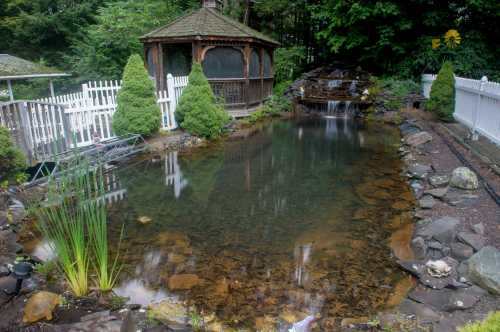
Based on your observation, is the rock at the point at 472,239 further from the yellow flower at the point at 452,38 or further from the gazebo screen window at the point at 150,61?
the yellow flower at the point at 452,38

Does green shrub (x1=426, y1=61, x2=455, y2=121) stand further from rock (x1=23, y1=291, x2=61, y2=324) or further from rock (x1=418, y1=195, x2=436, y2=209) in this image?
rock (x1=23, y1=291, x2=61, y2=324)

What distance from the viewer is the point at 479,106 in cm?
732

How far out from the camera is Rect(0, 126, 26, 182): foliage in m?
4.93

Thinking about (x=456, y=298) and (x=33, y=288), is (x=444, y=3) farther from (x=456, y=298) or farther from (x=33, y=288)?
(x=33, y=288)

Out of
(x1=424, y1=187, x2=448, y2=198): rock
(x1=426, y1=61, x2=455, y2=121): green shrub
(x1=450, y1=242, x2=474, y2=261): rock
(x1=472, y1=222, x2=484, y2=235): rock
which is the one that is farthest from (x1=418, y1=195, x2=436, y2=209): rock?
(x1=426, y1=61, x2=455, y2=121): green shrub

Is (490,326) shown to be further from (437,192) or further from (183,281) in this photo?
(437,192)

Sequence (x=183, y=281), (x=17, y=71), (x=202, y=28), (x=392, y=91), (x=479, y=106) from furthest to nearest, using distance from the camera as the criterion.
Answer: (x=392, y=91) < (x=17, y=71) < (x=202, y=28) < (x=479, y=106) < (x=183, y=281)

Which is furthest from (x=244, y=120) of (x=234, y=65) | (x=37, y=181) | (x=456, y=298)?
(x=456, y=298)

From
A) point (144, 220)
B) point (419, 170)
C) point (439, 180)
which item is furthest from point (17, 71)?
point (439, 180)

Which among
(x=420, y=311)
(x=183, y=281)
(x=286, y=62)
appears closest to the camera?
(x=420, y=311)

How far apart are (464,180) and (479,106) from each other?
3.22 meters

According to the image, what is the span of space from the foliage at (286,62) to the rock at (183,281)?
15.5 m

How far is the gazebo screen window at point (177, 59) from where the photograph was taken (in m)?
15.1

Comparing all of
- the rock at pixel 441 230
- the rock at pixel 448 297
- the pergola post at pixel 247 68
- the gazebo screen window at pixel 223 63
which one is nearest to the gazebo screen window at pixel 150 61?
the gazebo screen window at pixel 223 63
